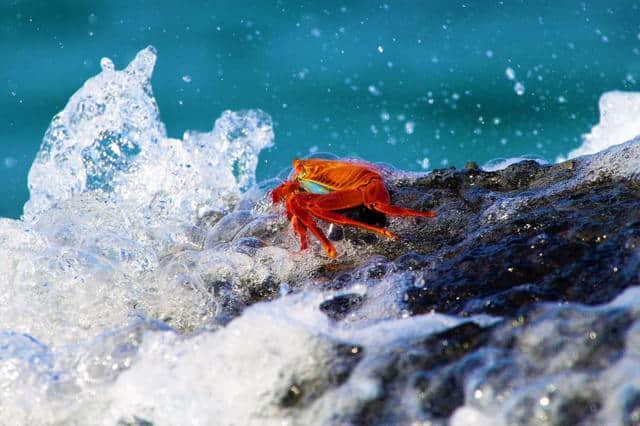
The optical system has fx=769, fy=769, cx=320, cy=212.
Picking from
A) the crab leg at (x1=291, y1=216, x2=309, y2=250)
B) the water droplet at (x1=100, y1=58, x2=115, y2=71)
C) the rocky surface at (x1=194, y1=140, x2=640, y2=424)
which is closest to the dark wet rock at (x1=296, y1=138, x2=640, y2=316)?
the rocky surface at (x1=194, y1=140, x2=640, y2=424)

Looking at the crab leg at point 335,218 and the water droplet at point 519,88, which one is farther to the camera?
the water droplet at point 519,88

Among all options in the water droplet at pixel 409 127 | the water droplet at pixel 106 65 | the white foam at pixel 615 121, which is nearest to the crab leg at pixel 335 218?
the water droplet at pixel 106 65

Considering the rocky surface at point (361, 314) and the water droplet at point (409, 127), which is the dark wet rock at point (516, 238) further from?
the water droplet at point (409, 127)

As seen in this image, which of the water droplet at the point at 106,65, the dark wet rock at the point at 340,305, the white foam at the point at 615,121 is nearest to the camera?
the dark wet rock at the point at 340,305

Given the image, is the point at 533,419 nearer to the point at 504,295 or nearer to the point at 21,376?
the point at 504,295

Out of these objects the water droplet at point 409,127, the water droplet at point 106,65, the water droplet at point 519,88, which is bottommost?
the water droplet at point 106,65

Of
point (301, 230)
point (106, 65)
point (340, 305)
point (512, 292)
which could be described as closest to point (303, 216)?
point (301, 230)

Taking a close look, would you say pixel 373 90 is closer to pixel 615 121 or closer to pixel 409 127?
pixel 409 127

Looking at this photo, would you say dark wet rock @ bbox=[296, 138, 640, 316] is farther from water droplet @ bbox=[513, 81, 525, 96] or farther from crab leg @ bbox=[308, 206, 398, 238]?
water droplet @ bbox=[513, 81, 525, 96]

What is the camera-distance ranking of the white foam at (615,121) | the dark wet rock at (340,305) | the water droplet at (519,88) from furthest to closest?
the water droplet at (519,88) < the white foam at (615,121) < the dark wet rock at (340,305)
